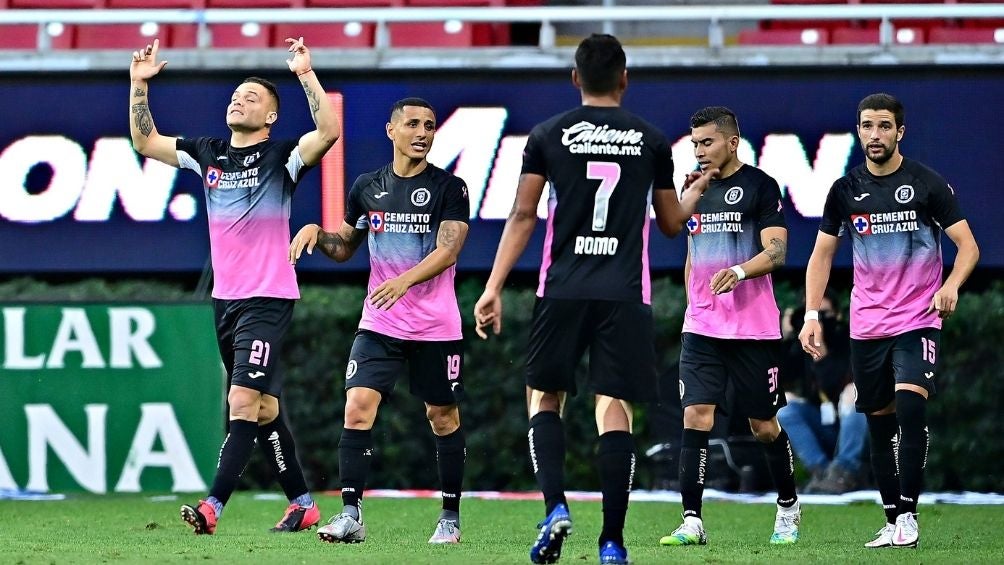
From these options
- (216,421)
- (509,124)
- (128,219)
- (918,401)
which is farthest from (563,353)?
(128,219)

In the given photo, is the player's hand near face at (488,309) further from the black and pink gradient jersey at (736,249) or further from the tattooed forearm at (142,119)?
the tattooed forearm at (142,119)

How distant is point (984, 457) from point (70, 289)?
6.87 meters

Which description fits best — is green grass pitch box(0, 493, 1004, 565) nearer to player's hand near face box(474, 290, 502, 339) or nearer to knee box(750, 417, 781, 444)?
knee box(750, 417, 781, 444)

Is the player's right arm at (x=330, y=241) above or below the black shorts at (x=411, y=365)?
above

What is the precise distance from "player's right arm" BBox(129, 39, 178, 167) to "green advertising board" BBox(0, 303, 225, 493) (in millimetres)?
3019

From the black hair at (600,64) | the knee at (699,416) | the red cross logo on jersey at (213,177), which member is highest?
the black hair at (600,64)

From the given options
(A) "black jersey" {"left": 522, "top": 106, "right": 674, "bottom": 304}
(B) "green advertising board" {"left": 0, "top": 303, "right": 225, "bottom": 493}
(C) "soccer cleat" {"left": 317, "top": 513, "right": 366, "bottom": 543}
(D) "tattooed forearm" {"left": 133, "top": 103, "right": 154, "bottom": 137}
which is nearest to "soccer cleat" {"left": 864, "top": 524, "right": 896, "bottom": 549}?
(A) "black jersey" {"left": 522, "top": 106, "right": 674, "bottom": 304}

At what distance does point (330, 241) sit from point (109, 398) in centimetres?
381

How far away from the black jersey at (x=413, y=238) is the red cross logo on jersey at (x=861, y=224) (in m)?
1.97

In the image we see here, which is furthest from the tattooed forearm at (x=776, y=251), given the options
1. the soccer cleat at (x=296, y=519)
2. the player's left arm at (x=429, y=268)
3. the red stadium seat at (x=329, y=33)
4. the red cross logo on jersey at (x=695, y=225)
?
the red stadium seat at (x=329, y=33)

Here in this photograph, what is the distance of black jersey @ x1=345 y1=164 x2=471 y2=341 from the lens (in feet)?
28.1

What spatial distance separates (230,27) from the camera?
49.3 ft

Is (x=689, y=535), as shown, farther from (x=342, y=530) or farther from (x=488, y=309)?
(x=488, y=309)

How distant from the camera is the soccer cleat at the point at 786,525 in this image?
859 cm
